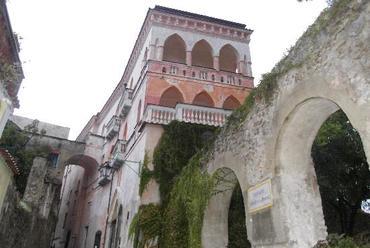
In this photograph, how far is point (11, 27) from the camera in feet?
32.7

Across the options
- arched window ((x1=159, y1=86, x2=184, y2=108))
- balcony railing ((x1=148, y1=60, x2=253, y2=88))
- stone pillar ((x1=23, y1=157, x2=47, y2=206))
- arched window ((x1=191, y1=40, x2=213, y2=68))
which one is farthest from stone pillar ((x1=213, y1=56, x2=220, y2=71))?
stone pillar ((x1=23, y1=157, x2=47, y2=206))

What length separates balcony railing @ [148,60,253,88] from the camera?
1795 cm

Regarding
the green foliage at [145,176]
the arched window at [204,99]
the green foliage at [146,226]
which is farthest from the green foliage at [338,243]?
the arched window at [204,99]

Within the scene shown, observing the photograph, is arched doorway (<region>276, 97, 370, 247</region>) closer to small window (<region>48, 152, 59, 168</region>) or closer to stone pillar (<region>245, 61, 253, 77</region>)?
stone pillar (<region>245, 61, 253, 77</region>)

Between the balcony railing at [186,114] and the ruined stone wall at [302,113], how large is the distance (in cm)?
Answer: 675

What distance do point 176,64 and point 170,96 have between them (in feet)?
5.71

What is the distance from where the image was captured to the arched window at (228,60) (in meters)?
21.5

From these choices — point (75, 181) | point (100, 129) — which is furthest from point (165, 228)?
point (75, 181)

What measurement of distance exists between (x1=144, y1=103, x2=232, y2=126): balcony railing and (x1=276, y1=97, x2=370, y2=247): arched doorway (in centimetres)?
796

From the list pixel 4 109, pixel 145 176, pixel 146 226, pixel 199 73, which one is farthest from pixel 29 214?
pixel 199 73

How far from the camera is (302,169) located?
22.3ft

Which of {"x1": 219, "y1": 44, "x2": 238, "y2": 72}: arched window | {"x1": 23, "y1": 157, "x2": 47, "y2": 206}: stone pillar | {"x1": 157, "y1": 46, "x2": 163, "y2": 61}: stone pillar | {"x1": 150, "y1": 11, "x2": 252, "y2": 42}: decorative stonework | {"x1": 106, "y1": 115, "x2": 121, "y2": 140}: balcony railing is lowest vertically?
{"x1": 23, "y1": 157, "x2": 47, "y2": 206}: stone pillar

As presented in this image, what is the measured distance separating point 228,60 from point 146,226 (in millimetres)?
13292

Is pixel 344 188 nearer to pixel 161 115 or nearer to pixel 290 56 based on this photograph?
pixel 161 115
